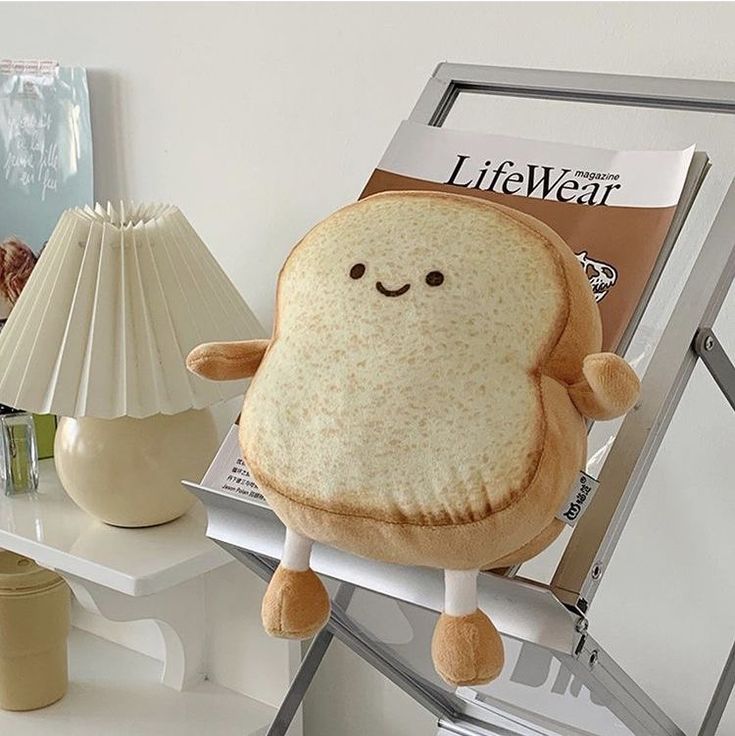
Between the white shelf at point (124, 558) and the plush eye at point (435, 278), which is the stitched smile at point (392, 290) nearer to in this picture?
the plush eye at point (435, 278)

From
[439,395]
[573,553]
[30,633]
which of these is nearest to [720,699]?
[573,553]

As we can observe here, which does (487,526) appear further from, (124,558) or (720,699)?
(124,558)

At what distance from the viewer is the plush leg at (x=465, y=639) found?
575 millimetres

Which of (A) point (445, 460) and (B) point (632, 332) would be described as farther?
(B) point (632, 332)

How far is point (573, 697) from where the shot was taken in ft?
2.74

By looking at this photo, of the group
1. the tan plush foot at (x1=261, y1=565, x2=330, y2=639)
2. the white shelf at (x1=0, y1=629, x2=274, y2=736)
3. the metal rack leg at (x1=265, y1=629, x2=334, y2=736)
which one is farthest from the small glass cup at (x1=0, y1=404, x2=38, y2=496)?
the tan plush foot at (x1=261, y1=565, x2=330, y2=639)

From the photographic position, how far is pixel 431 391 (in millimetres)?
544

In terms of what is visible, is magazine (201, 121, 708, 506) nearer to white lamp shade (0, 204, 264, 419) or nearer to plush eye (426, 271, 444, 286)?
plush eye (426, 271, 444, 286)

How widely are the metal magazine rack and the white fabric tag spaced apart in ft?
0.05

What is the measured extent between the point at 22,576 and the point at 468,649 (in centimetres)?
72

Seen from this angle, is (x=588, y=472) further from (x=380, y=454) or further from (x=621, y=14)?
(x=621, y=14)

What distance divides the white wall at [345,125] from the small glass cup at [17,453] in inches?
10.0

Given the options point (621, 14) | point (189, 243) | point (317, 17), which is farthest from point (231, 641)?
point (621, 14)

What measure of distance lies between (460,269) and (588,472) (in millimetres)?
137
